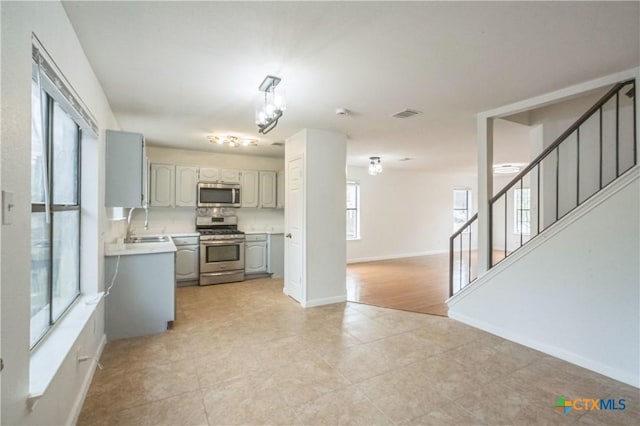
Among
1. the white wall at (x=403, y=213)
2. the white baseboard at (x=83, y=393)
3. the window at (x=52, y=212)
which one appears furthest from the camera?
the white wall at (x=403, y=213)

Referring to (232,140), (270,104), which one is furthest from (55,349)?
(232,140)

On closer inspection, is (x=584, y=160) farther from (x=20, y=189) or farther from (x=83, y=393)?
(x=83, y=393)

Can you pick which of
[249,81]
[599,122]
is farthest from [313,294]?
[599,122]

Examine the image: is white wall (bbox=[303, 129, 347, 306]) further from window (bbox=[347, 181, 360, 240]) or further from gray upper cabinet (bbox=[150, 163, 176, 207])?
window (bbox=[347, 181, 360, 240])

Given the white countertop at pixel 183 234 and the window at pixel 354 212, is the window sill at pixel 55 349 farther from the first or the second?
the window at pixel 354 212

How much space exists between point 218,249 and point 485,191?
4305 mm

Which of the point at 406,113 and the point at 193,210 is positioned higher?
the point at 406,113

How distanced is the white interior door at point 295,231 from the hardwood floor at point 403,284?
2.84 feet

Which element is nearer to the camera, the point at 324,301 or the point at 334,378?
the point at 334,378

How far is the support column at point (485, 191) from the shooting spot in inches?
135

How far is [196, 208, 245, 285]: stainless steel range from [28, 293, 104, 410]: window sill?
115 inches

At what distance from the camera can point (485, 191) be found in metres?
3.46

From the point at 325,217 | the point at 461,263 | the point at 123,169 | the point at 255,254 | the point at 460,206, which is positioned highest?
the point at 123,169

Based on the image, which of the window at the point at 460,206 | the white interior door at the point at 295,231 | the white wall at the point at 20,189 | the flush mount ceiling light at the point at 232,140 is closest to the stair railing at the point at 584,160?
the white interior door at the point at 295,231
